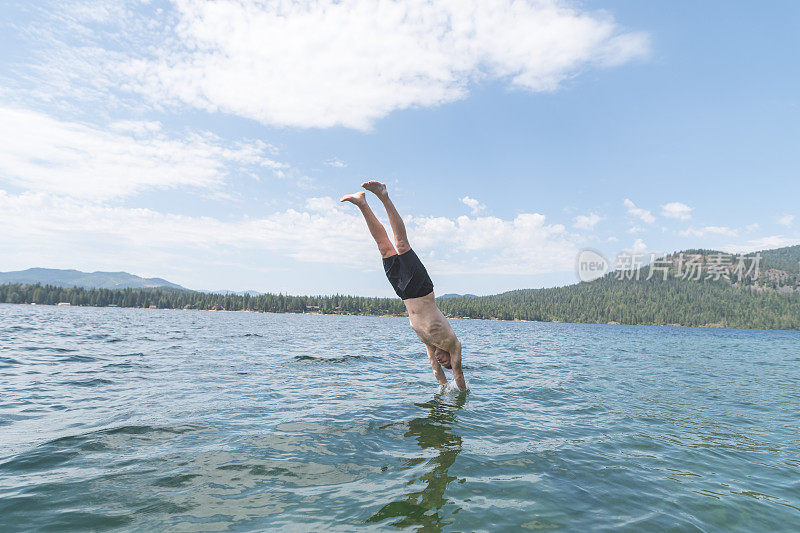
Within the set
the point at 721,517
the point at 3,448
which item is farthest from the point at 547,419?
the point at 3,448

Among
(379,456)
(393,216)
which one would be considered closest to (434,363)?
(379,456)

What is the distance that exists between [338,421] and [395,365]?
12.1 m

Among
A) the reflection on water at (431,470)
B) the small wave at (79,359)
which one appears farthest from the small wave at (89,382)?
the reflection on water at (431,470)

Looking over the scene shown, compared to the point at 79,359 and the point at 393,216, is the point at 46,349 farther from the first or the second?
the point at 393,216

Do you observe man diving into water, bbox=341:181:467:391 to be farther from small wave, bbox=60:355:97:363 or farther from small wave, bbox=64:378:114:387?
small wave, bbox=60:355:97:363

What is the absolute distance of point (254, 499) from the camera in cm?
564

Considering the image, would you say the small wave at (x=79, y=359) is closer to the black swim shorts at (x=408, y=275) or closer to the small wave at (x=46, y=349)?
the small wave at (x=46, y=349)

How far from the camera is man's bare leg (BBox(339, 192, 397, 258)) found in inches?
384

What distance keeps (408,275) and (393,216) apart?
5.27 ft

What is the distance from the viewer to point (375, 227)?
9.79 meters

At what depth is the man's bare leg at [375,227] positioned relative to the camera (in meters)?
9.77

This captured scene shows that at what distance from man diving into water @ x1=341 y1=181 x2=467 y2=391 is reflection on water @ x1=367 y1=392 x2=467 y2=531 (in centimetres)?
216

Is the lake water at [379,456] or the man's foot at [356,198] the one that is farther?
the man's foot at [356,198]

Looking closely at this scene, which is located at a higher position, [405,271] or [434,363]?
[405,271]
